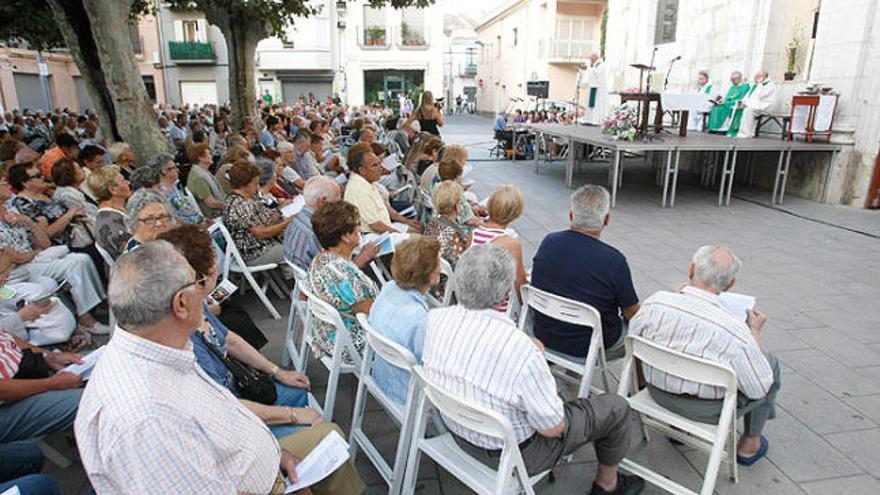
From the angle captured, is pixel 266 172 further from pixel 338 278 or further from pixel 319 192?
pixel 338 278

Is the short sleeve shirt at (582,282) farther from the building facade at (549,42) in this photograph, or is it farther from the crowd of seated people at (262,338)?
the building facade at (549,42)

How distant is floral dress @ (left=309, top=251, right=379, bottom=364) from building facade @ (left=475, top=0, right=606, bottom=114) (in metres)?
22.4

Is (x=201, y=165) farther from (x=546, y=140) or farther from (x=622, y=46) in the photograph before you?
(x=622, y=46)

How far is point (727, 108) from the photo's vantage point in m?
10.5

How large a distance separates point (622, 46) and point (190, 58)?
2212 centimetres

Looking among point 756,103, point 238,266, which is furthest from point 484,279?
point 756,103

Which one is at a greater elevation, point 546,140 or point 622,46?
point 622,46

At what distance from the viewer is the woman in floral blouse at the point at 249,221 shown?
4023mm

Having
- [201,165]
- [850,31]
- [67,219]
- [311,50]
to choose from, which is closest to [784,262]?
[850,31]

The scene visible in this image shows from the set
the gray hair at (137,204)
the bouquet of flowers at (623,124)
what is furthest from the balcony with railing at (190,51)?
the gray hair at (137,204)

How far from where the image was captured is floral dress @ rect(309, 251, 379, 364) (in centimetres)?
257

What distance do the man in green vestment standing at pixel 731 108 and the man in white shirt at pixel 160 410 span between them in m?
11.0

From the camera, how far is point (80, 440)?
1254mm

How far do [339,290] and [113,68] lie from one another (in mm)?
5755
